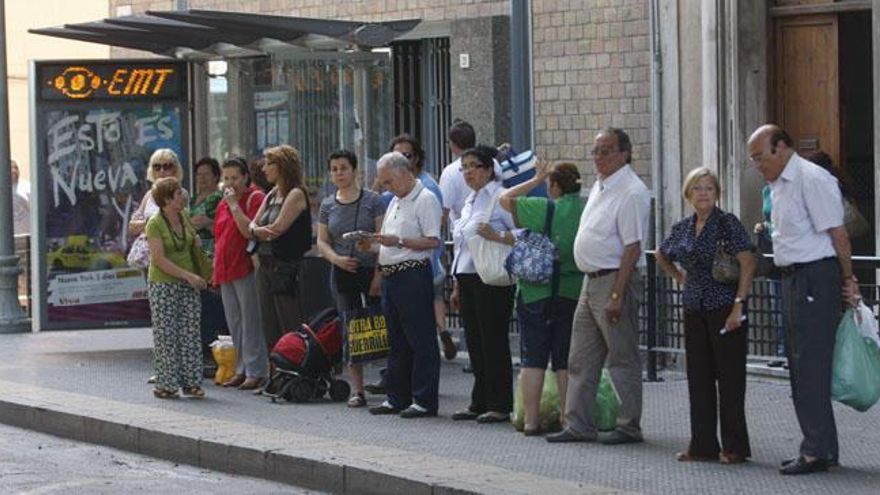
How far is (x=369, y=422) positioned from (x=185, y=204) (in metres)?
2.85

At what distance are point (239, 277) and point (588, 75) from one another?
5.07 m

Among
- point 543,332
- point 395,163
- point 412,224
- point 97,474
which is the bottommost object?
point 97,474

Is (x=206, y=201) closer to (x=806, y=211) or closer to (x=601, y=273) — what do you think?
(x=601, y=273)

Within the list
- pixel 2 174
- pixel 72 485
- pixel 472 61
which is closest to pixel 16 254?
pixel 2 174

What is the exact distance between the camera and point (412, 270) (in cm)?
1309

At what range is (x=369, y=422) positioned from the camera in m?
13.0

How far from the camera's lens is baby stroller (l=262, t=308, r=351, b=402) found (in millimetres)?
14070

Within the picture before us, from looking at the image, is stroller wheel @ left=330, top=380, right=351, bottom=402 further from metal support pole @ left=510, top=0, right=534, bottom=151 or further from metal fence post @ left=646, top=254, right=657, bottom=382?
metal support pole @ left=510, top=0, right=534, bottom=151

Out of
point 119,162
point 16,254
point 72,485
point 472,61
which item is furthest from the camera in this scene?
point 16,254

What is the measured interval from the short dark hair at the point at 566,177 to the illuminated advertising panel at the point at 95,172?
6.84m

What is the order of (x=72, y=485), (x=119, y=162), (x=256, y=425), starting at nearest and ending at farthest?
(x=72, y=485) → (x=256, y=425) → (x=119, y=162)

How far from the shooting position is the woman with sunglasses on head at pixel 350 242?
13.9 m

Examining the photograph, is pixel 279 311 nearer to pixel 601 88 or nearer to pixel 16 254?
pixel 601 88

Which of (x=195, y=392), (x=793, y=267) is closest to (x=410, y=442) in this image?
(x=793, y=267)
